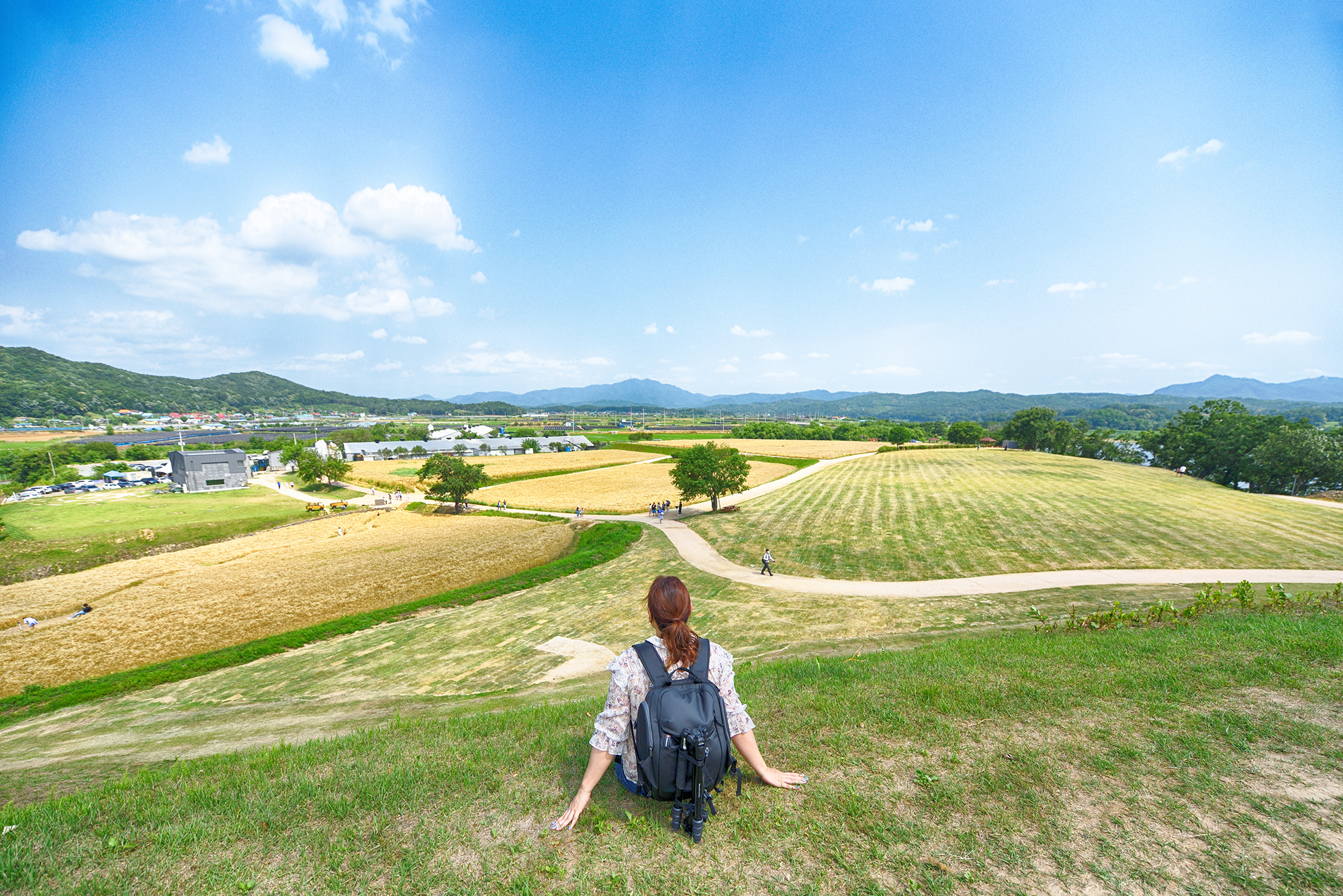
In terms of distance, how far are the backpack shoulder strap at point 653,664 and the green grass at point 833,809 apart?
1419 mm

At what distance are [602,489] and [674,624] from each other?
194 ft

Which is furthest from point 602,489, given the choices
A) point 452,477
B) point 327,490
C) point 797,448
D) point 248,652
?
point 797,448

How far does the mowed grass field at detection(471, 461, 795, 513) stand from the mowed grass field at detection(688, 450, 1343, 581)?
1328 centimetres

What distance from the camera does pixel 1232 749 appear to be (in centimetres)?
518

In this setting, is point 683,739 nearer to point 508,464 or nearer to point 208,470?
point 508,464

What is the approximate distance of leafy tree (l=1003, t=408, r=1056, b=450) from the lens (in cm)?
10106

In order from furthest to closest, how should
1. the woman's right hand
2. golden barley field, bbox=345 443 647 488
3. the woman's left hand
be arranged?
golden barley field, bbox=345 443 647 488, the woman's right hand, the woman's left hand

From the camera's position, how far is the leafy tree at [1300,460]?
2217 inches

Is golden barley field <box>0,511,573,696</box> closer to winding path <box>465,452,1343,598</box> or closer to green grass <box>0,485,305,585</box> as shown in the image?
green grass <box>0,485,305,585</box>

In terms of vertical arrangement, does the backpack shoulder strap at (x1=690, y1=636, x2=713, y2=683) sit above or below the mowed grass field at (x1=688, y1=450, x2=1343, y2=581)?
above

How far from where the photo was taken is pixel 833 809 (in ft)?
14.6

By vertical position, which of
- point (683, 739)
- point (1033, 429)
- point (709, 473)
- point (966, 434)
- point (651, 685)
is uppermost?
point (651, 685)

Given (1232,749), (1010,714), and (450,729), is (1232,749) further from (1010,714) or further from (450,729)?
(450,729)

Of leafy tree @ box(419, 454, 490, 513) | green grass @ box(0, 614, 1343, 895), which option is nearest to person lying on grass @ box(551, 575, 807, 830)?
green grass @ box(0, 614, 1343, 895)
